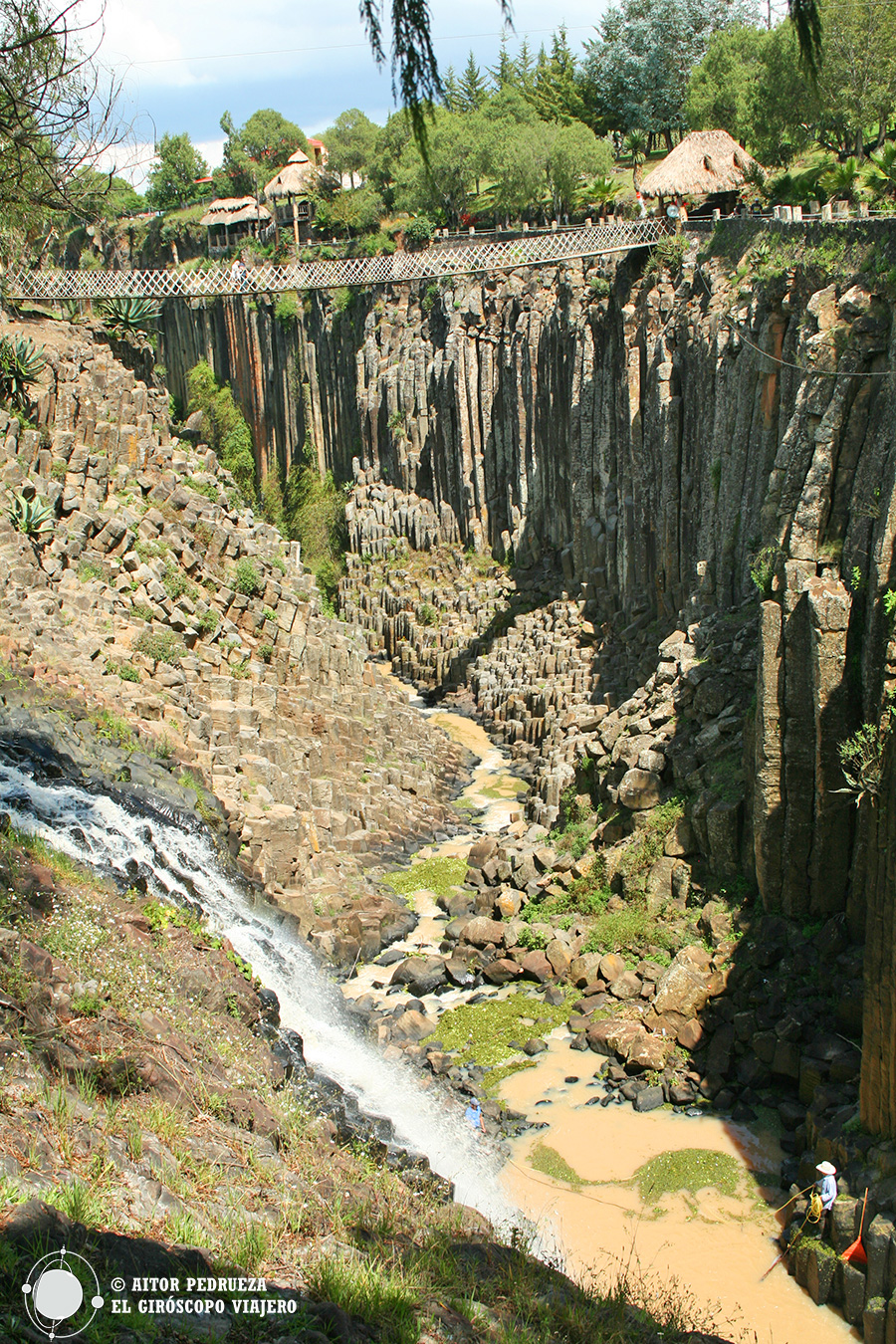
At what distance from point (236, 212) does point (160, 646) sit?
50.2 m

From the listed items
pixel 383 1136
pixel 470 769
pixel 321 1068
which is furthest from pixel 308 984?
pixel 470 769

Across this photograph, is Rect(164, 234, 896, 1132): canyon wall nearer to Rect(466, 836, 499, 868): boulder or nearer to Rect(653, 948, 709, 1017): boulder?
Rect(653, 948, 709, 1017): boulder

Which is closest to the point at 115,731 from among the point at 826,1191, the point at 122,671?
the point at 122,671

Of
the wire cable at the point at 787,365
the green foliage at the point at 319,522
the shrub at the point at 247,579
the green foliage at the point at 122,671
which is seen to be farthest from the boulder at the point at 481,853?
the green foliage at the point at 319,522

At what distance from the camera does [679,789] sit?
21266mm

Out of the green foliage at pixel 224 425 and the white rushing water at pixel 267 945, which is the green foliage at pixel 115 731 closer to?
the white rushing water at pixel 267 945

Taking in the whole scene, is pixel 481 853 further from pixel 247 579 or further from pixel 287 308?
pixel 287 308

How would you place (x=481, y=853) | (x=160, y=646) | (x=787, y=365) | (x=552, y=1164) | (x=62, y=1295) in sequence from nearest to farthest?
1. (x=62, y=1295)
2. (x=552, y=1164)
3. (x=787, y=365)
4. (x=160, y=646)
5. (x=481, y=853)

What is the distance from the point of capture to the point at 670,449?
100 ft

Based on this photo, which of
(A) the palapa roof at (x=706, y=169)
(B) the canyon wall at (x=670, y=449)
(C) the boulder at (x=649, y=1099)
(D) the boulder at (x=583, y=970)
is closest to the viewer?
(C) the boulder at (x=649, y=1099)

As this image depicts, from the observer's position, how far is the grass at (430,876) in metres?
23.8

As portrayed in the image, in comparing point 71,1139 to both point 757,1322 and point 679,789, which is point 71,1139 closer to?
point 757,1322

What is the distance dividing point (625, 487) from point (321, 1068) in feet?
73.7

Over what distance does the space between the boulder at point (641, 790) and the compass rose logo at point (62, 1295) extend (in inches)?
607
